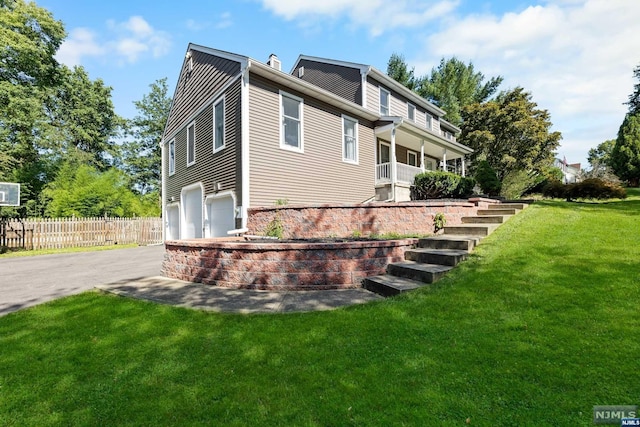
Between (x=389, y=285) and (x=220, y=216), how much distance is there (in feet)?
24.5

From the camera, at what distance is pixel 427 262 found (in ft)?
17.3

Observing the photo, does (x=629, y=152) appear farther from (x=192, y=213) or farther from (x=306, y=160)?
(x=192, y=213)

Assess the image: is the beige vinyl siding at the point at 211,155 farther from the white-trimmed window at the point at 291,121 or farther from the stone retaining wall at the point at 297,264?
the stone retaining wall at the point at 297,264

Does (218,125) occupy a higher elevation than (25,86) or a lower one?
lower

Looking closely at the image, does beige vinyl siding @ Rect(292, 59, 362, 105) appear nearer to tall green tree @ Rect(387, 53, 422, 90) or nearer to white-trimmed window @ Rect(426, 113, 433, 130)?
white-trimmed window @ Rect(426, 113, 433, 130)

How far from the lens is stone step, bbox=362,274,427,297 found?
14.3ft

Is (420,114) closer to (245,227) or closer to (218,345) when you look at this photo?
(245,227)

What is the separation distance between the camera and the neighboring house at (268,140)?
907 cm

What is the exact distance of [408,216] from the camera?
734cm

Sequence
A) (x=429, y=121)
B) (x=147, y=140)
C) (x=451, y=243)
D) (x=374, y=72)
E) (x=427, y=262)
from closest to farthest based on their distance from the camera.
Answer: (x=427, y=262) < (x=451, y=243) < (x=374, y=72) < (x=429, y=121) < (x=147, y=140)

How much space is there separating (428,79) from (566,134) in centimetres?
1392

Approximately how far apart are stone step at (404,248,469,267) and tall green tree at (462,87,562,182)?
2140 centimetres

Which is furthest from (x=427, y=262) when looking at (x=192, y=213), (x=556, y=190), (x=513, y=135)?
(x=513, y=135)

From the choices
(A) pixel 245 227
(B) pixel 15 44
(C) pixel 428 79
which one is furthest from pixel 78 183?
(C) pixel 428 79
